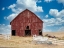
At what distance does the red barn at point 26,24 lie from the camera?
5875 centimetres

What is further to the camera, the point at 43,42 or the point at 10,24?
the point at 10,24

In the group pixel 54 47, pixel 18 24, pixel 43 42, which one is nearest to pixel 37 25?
pixel 18 24

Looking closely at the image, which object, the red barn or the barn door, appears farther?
the barn door

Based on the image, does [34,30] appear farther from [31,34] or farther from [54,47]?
[54,47]

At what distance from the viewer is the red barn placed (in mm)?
58750

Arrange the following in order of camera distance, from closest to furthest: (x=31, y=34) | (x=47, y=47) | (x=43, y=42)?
(x=47, y=47) → (x=43, y=42) → (x=31, y=34)

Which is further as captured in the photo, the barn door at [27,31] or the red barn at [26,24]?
the barn door at [27,31]

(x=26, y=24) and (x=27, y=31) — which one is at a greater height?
(x=26, y=24)

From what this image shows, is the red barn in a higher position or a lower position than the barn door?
higher

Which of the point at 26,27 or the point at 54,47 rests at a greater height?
the point at 26,27

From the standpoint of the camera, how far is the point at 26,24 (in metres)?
59.1

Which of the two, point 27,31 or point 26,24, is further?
point 27,31

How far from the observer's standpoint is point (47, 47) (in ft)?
→ 95.8

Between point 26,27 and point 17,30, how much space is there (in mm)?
2690
